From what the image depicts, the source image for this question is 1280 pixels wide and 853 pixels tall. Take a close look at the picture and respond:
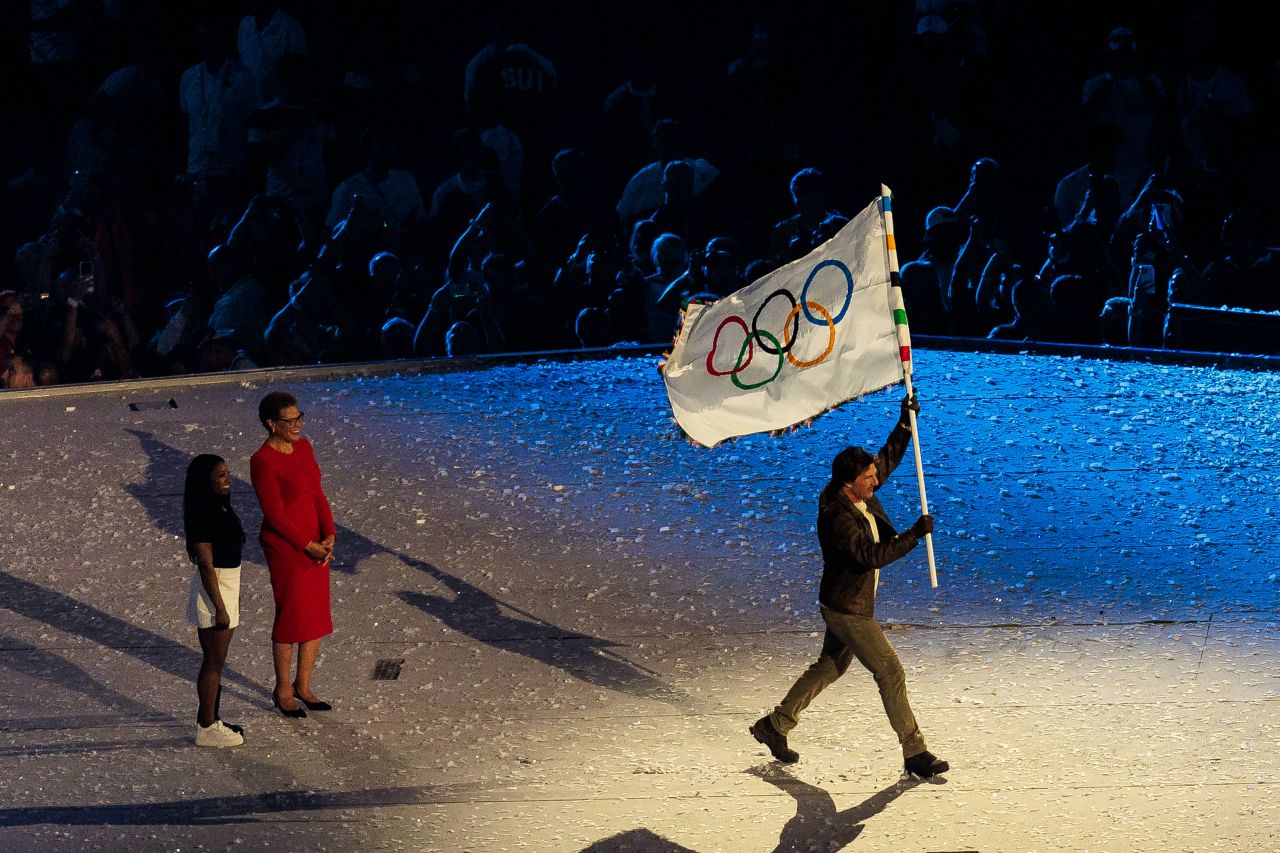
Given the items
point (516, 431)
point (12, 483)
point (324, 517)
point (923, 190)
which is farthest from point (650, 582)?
point (923, 190)

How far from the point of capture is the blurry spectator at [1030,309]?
15.2 metres

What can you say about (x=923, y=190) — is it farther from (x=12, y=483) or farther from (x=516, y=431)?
(x=12, y=483)

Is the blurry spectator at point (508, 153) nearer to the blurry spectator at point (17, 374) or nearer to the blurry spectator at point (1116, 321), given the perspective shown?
the blurry spectator at point (17, 374)

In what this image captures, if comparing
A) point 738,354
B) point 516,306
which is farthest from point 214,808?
point 516,306

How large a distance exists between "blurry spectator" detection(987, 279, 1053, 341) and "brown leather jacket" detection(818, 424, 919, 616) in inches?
352

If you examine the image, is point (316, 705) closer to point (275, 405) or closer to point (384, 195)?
point (275, 405)

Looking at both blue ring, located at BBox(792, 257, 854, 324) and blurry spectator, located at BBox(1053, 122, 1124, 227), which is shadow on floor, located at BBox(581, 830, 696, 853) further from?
blurry spectator, located at BBox(1053, 122, 1124, 227)

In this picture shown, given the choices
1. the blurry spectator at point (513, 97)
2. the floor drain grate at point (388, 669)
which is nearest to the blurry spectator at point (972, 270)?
the blurry spectator at point (513, 97)

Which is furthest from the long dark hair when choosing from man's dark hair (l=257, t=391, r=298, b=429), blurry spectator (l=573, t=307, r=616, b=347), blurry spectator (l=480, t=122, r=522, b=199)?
blurry spectator (l=480, t=122, r=522, b=199)

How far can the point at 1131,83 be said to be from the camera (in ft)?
50.4

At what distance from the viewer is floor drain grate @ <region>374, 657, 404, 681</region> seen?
26.2ft

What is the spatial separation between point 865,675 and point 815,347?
1683 millimetres

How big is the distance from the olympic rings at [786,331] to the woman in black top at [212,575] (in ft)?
7.58

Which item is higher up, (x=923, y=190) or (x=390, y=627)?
(x=923, y=190)
